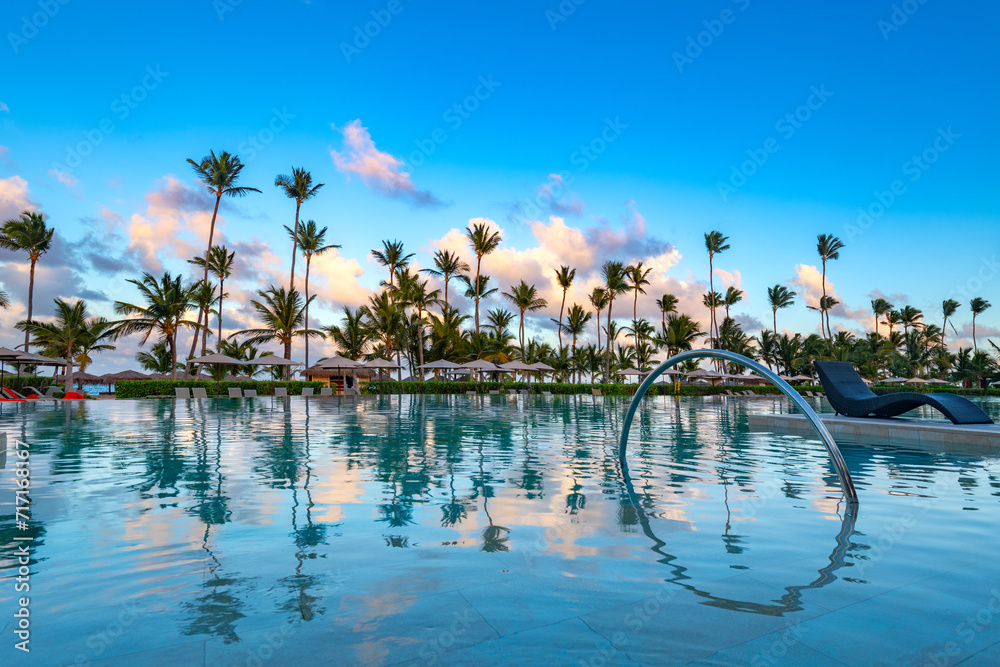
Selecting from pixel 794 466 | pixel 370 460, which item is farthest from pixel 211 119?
pixel 794 466

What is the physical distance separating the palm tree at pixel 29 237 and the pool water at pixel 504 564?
140 ft

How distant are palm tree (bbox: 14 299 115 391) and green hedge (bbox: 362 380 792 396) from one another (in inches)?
742

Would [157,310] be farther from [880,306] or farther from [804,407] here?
[880,306]

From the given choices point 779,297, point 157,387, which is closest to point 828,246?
point 779,297

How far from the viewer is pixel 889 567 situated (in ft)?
10.5

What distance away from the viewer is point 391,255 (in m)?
49.7

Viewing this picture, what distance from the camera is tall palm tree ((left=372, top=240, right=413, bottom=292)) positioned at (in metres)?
49.8

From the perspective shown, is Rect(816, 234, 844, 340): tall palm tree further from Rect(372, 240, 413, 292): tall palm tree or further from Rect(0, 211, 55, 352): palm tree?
Rect(0, 211, 55, 352): palm tree

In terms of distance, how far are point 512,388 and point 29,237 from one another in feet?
121

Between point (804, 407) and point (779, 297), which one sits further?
point (779, 297)

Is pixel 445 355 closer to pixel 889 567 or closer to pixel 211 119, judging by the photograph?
pixel 211 119

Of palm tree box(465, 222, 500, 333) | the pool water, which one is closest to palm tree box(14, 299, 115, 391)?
palm tree box(465, 222, 500, 333)

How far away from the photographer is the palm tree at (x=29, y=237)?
3847 cm

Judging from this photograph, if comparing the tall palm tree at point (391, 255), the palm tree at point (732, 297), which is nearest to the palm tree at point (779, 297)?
the palm tree at point (732, 297)
